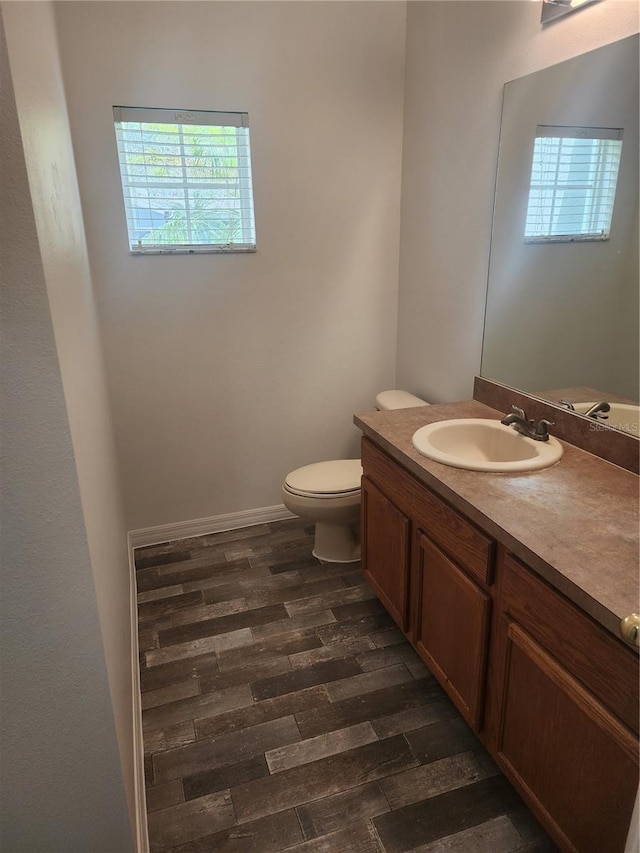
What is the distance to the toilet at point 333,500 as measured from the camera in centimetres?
238

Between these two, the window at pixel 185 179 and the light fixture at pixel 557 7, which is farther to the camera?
the window at pixel 185 179

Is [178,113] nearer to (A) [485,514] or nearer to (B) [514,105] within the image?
(B) [514,105]

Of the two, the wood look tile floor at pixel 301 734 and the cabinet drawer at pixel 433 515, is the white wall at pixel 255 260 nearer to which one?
the wood look tile floor at pixel 301 734

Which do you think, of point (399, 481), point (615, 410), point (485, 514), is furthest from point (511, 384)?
point (485, 514)

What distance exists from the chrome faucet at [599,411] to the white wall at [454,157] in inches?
25.7

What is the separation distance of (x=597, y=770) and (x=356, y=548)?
1622mm

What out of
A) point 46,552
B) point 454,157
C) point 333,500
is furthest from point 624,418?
point 46,552

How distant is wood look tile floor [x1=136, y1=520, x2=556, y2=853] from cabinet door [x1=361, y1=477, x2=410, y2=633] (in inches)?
8.3

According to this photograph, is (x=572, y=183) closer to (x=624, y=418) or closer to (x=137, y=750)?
(x=624, y=418)

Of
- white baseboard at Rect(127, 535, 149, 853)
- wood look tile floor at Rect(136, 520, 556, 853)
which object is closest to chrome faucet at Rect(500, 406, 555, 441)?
wood look tile floor at Rect(136, 520, 556, 853)

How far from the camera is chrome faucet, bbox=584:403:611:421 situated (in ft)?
5.21

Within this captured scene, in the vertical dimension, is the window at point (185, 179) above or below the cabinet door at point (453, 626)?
above

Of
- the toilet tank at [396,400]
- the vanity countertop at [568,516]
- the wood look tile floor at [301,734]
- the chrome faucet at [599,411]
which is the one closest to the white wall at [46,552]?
the wood look tile floor at [301,734]

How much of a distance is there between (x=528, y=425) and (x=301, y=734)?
4.10 ft
